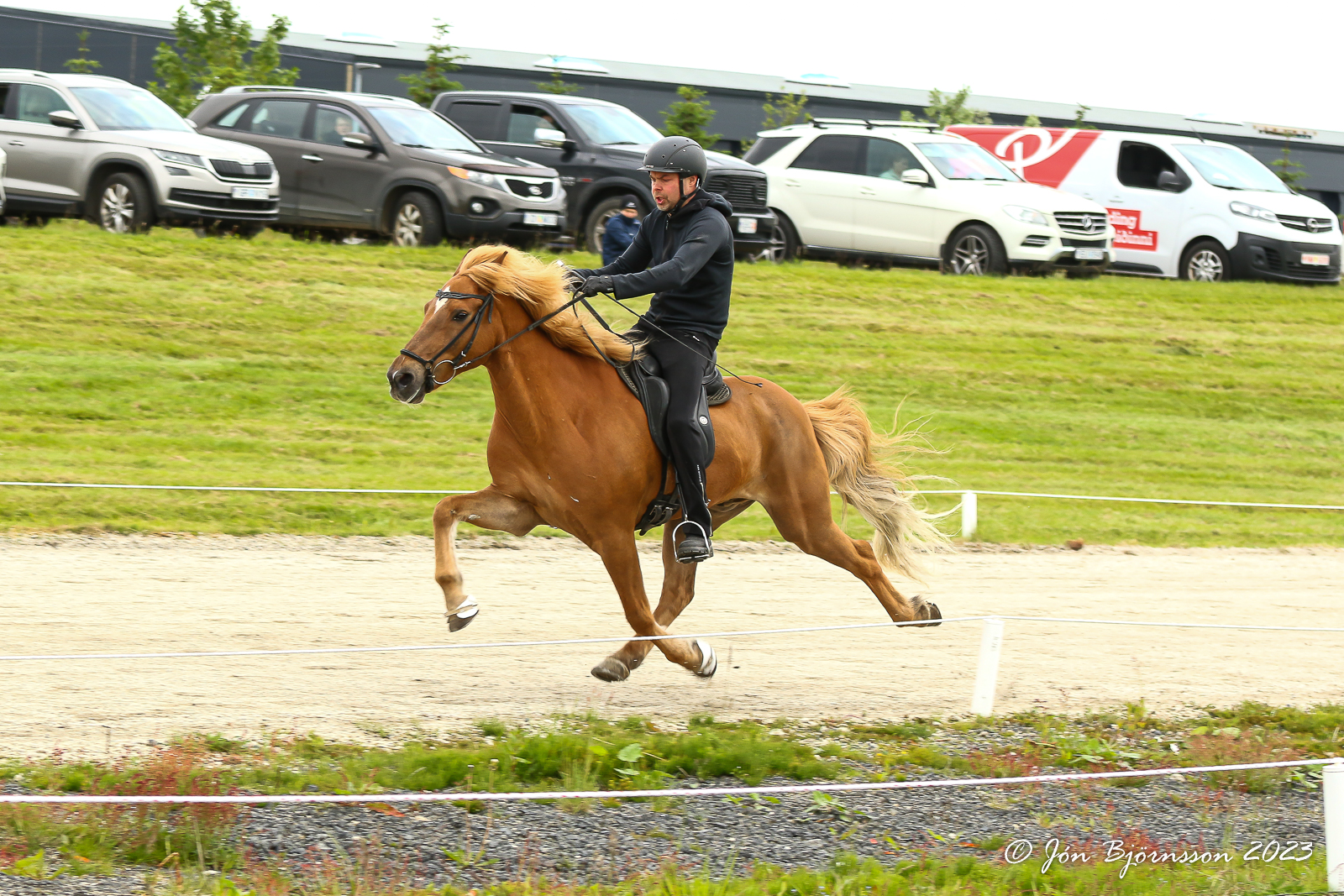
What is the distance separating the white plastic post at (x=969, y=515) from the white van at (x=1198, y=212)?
12.8 m

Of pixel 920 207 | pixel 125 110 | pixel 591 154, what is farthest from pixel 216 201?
pixel 920 207

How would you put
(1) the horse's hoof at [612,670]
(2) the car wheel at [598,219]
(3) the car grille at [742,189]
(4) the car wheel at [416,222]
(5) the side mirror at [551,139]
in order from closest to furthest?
(1) the horse's hoof at [612,670] → (4) the car wheel at [416,222] → (2) the car wheel at [598,219] → (5) the side mirror at [551,139] → (3) the car grille at [742,189]

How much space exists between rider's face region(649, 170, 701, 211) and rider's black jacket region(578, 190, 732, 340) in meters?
0.06

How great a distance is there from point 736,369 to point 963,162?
24.0 feet

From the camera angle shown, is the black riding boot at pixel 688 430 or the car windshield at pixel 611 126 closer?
the black riding boot at pixel 688 430

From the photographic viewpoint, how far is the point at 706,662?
25.5 ft

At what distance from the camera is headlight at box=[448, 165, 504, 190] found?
1922cm

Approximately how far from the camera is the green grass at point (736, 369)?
1288 cm

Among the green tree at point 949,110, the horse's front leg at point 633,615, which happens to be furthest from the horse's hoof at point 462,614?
the green tree at point 949,110

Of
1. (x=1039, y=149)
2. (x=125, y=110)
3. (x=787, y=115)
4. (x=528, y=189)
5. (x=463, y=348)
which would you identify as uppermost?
(x=787, y=115)

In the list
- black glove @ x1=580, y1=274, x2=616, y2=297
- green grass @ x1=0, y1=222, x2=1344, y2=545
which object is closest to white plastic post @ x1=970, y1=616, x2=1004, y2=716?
black glove @ x1=580, y1=274, x2=616, y2=297

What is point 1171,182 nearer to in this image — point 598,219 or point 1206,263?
point 1206,263

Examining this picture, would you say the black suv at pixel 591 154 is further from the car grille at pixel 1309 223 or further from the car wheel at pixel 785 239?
the car grille at pixel 1309 223

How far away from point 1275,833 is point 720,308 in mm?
3661
